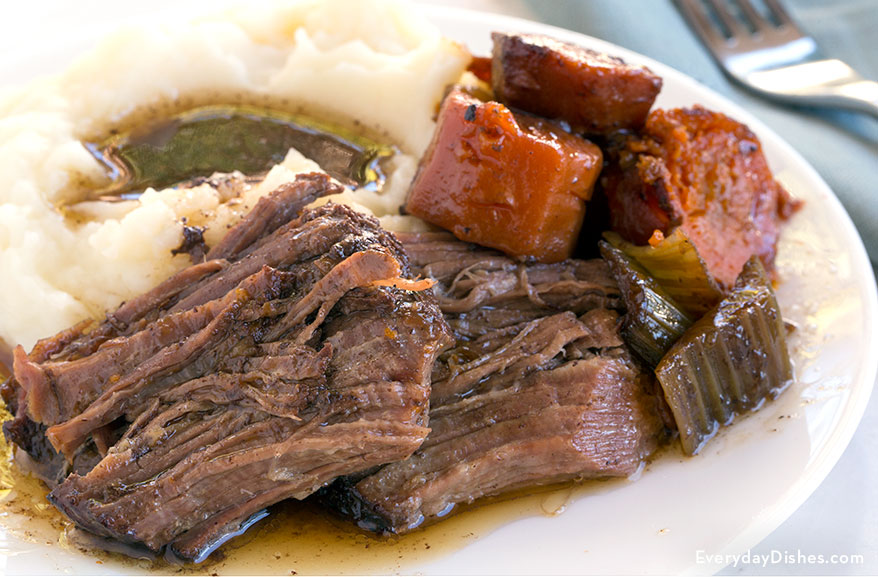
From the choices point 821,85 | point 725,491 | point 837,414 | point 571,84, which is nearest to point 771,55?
point 821,85

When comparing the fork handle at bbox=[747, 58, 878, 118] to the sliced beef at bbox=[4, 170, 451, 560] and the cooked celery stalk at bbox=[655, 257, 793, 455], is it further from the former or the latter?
the sliced beef at bbox=[4, 170, 451, 560]

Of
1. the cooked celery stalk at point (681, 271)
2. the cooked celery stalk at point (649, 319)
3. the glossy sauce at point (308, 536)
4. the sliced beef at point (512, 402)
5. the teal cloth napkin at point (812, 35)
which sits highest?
the teal cloth napkin at point (812, 35)

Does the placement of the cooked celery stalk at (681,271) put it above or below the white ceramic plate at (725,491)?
above

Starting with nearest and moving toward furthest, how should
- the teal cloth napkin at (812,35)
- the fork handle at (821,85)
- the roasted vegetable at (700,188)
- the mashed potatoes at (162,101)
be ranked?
the mashed potatoes at (162,101) < the roasted vegetable at (700,188) < the teal cloth napkin at (812,35) < the fork handle at (821,85)

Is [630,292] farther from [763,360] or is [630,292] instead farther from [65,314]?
[65,314]

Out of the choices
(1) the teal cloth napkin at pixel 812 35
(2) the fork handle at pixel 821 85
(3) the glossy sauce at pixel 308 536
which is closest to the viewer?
(3) the glossy sauce at pixel 308 536

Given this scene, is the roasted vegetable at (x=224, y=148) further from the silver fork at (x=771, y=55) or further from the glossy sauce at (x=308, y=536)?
the silver fork at (x=771, y=55)

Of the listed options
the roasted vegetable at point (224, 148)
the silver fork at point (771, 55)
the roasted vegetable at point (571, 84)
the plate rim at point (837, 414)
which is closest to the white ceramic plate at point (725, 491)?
the plate rim at point (837, 414)

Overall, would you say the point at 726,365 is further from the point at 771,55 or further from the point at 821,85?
the point at 771,55
